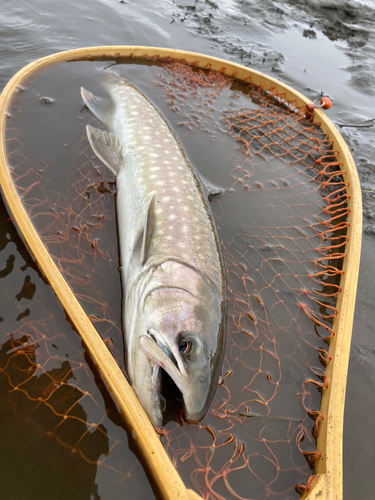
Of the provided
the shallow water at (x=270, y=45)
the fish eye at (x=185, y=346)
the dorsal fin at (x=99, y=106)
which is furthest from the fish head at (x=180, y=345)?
the dorsal fin at (x=99, y=106)

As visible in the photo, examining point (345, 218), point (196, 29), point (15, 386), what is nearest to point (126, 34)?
point (196, 29)

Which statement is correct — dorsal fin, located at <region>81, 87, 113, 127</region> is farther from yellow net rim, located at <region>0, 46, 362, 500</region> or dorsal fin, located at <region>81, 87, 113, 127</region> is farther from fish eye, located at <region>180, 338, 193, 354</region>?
fish eye, located at <region>180, 338, 193, 354</region>

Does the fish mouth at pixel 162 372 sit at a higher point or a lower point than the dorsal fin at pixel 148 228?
lower

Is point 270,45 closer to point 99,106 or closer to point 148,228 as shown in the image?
point 99,106

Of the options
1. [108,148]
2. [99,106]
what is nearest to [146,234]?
[108,148]

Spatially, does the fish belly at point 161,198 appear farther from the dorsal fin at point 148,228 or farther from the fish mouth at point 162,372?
the fish mouth at point 162,372
